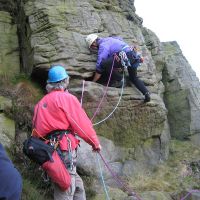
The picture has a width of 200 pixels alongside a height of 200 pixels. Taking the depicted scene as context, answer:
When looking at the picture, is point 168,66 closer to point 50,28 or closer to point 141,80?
point 141,80

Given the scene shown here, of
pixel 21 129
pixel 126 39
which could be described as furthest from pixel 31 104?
pixel 126 39

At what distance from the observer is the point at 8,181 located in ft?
12.7

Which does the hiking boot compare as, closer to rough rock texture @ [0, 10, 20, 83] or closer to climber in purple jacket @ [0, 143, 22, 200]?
rough rock texture @ [0, 10, 20, 83]

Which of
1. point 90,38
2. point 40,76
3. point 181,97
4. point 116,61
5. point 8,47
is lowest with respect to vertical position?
point 181,97

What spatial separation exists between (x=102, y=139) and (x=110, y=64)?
2058mm

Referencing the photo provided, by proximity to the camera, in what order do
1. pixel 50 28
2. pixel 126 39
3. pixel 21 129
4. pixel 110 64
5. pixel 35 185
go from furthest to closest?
pixel 126 39, pixel 50 28, pixel 110 64, pixel 21 129, pixel 35 185

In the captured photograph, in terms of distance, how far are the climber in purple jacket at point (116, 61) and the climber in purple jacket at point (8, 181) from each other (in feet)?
24.0

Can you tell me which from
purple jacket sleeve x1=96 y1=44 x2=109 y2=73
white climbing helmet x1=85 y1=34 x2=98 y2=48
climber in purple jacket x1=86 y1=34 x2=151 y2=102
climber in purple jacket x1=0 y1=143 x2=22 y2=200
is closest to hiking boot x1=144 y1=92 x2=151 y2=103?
climber in purple jacket x1=86 y1=34 x2=151 y2=102

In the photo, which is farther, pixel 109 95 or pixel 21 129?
pixel 109 95

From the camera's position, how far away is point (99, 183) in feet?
33.2

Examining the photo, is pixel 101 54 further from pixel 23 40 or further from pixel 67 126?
pixel 67 126

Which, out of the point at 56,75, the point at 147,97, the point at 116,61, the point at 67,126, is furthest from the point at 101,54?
the point at 67,126

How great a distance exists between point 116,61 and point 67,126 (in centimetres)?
412

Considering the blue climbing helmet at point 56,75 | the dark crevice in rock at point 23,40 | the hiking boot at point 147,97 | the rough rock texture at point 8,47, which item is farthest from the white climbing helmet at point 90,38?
the blue climbing helmet at point 56,75
